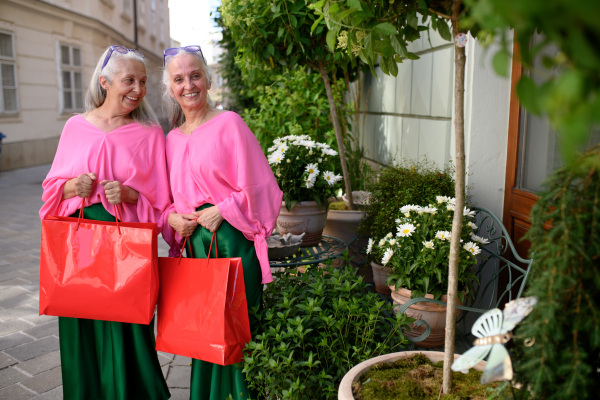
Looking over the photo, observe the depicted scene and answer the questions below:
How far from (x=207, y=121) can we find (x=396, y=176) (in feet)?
4.84

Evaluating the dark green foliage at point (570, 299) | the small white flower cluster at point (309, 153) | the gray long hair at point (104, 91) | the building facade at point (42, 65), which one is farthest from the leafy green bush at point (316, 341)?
the building facade at point (42, 65)

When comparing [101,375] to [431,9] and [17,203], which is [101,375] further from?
[17,203]

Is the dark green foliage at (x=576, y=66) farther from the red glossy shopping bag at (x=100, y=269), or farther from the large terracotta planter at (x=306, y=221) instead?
the large terracotta planter at (x=306, y=221)

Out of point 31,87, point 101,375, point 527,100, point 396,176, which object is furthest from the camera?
point 31,87

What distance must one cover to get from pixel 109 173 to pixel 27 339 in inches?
76.4

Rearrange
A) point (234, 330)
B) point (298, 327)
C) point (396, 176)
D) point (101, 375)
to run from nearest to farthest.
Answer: point (298, 327), point (234, 330), point (101, 375), point (396, 176)

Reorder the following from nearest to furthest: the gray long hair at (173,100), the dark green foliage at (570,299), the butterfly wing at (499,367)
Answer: the dark green foliage at (570,299), the butterfly wing at (499,367), the gray long hair at (173,100)

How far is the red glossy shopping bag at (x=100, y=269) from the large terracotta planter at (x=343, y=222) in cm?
207

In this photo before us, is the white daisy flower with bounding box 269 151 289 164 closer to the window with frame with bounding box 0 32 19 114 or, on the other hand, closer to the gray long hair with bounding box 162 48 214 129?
the gray long hair with bounding box 162 48 214 129

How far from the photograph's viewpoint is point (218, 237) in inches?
93.6

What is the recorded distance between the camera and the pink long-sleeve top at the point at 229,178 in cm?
231

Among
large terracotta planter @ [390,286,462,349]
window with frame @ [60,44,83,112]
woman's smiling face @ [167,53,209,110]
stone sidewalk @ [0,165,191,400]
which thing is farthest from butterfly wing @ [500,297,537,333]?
window with frame @ [60,44,83,112]

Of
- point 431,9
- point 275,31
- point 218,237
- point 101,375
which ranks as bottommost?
point 101,375

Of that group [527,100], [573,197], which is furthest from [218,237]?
[527,100]
